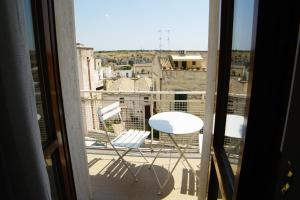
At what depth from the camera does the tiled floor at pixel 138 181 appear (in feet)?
7.56

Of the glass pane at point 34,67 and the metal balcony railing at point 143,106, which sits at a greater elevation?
the glass pane at point 34,67

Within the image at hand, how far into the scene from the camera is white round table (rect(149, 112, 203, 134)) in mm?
2141

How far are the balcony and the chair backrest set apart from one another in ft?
0.80

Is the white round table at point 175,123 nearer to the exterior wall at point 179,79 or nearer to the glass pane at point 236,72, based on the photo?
the glass pane at point 236,72

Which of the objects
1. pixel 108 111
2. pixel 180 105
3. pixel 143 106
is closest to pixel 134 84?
pixel 143 106

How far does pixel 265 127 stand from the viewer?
647 millimetres

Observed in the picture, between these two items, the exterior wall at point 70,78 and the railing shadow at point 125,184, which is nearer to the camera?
the exterior wall at point 70,78

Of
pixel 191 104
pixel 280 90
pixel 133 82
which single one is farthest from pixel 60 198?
pixel 133 82

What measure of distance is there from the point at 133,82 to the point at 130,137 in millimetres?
6435

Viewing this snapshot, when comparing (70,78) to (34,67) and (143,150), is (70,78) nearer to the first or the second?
(34,67)

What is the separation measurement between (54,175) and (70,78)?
29.9 inches

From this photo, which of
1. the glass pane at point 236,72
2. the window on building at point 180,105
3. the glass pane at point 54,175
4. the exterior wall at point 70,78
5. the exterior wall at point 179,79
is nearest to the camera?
the glass pane at point 236,72

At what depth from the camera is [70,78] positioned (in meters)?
1.71

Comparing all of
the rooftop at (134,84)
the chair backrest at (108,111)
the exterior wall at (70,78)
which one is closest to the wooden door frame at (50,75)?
the exterior wall at (70,78)
